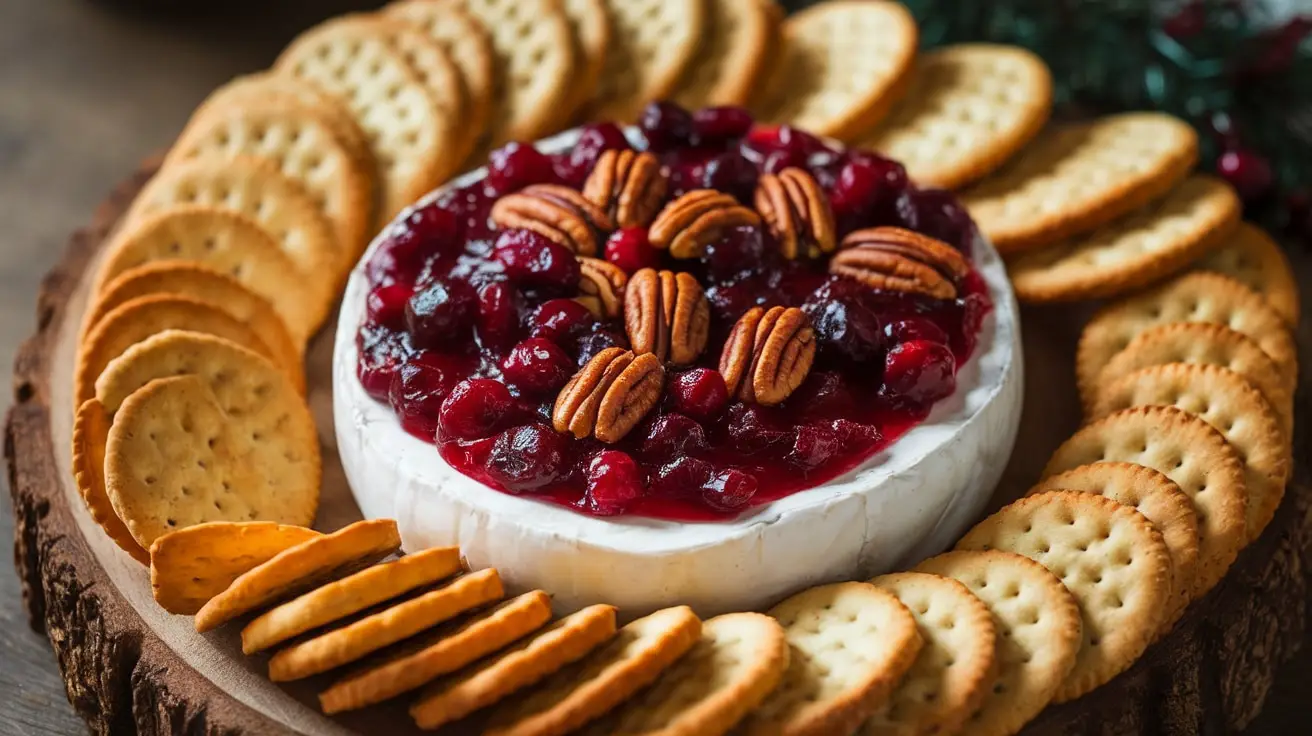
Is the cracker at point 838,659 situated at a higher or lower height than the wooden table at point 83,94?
lower

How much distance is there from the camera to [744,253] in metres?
3.15

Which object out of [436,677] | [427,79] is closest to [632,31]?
[427,79]

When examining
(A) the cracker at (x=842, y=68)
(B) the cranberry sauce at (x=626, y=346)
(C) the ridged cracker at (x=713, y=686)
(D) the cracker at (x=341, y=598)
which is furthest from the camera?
(A) the cracker at (x=842, y=68)

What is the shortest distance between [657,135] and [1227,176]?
173 cm

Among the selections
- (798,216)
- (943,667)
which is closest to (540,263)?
(798,216)

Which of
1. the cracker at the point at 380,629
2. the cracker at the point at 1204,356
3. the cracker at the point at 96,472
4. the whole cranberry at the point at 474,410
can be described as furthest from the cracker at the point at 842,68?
the cracker at the point at 96,472

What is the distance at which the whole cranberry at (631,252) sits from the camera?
3166mm

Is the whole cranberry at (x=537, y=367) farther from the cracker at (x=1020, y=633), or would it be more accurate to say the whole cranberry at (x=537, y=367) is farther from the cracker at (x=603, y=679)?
the cracker at (x=1020, y=633)

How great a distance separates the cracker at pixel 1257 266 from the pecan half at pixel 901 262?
2.84 feet

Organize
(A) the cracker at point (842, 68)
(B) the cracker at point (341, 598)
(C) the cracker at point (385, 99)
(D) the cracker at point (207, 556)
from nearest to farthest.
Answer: (B) the cracker at point (341, 598) < (D) the cracker at point (207, 556) < (C) the cracker at point (385, 99) < (A) the cracker at point (842, 68)

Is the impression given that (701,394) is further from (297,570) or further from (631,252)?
(297,570)

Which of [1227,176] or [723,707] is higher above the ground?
[723,707]

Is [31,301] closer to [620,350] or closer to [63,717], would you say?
[63,717]

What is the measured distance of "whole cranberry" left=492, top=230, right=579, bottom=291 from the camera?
9.98 ft
